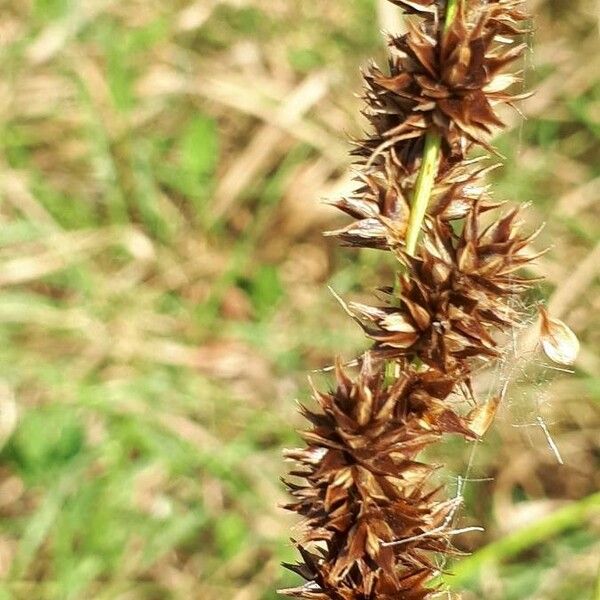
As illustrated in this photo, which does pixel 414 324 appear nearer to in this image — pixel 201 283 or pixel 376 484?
pixel 376 484

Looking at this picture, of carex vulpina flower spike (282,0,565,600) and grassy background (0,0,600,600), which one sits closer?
carex vulpina flower spike (282,0,565,600)

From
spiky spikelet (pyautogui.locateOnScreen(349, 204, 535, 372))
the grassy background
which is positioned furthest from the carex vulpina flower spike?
the grassy background

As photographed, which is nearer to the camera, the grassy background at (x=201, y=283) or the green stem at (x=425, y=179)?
the green stem at (x=425, y=179)

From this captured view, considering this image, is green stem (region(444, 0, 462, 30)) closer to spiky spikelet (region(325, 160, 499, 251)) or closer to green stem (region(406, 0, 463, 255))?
green stem (region(406, 0, 463, 255))

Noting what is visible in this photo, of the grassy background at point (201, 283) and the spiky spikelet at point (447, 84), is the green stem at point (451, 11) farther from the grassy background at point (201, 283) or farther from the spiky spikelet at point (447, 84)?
the grassy background at point (201, 283)

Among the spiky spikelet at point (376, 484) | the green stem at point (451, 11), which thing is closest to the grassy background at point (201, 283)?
the spiky spikelet at point (376, 484)

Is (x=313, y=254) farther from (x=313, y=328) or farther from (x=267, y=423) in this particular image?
(x=267, y=423)

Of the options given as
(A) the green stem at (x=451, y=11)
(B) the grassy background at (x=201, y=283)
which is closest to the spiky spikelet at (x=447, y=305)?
(A) the green stem at (x=451, y=11)

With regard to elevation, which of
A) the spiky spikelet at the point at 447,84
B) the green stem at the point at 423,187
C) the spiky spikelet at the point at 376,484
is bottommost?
the spiky spikelet at the point at 376,484

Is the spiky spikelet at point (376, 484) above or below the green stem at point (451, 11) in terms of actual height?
below

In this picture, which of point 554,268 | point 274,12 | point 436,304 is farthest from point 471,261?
point 274,12
